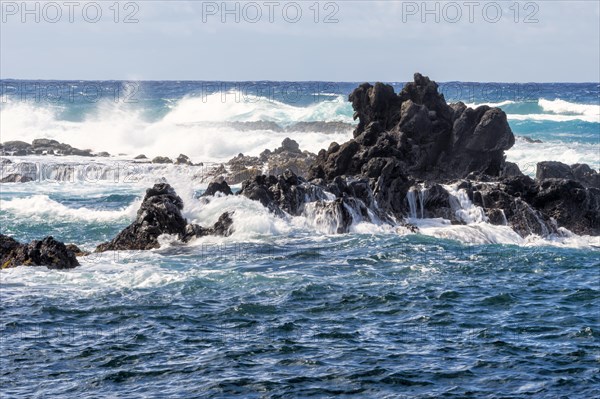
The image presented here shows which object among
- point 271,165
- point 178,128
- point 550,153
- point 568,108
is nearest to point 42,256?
point 271,165

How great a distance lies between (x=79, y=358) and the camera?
19625 mm

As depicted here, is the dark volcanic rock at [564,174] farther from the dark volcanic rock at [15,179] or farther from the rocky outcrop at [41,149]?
the rocky outcrop at [41,149]

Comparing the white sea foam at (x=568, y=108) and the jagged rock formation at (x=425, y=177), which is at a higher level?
the white sea foam at (x=568, y=108)

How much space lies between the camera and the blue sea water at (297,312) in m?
18.4

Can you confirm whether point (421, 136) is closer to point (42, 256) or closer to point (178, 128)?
point (42, 256)

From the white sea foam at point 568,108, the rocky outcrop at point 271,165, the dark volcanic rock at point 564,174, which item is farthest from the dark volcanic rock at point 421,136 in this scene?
the white sea foam at point 568,108

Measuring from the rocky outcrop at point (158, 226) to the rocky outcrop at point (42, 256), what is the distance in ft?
9.54

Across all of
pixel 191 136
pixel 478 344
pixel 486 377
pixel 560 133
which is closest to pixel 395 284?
pixel 478 344

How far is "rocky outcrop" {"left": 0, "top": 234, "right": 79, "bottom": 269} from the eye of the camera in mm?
27994

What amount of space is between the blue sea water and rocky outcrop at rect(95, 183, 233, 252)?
587mm

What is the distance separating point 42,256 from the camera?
2817 cm

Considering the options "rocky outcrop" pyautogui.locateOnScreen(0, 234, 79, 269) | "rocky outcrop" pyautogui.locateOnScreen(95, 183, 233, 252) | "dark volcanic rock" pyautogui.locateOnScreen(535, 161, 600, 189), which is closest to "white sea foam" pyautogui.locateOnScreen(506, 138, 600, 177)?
"dark volcanic rock" pyautogui.locateOnScreen(535, 161, 600, 189)

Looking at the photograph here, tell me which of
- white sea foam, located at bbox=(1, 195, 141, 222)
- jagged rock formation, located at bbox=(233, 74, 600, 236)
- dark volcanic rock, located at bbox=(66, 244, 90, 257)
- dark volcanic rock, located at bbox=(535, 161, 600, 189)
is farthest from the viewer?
dark volcanic rock, located at bbox=(535, 161, 600, 189)

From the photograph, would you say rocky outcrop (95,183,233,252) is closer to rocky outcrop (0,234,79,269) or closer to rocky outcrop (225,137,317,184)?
rocky outcrop (0,234,79,269)
